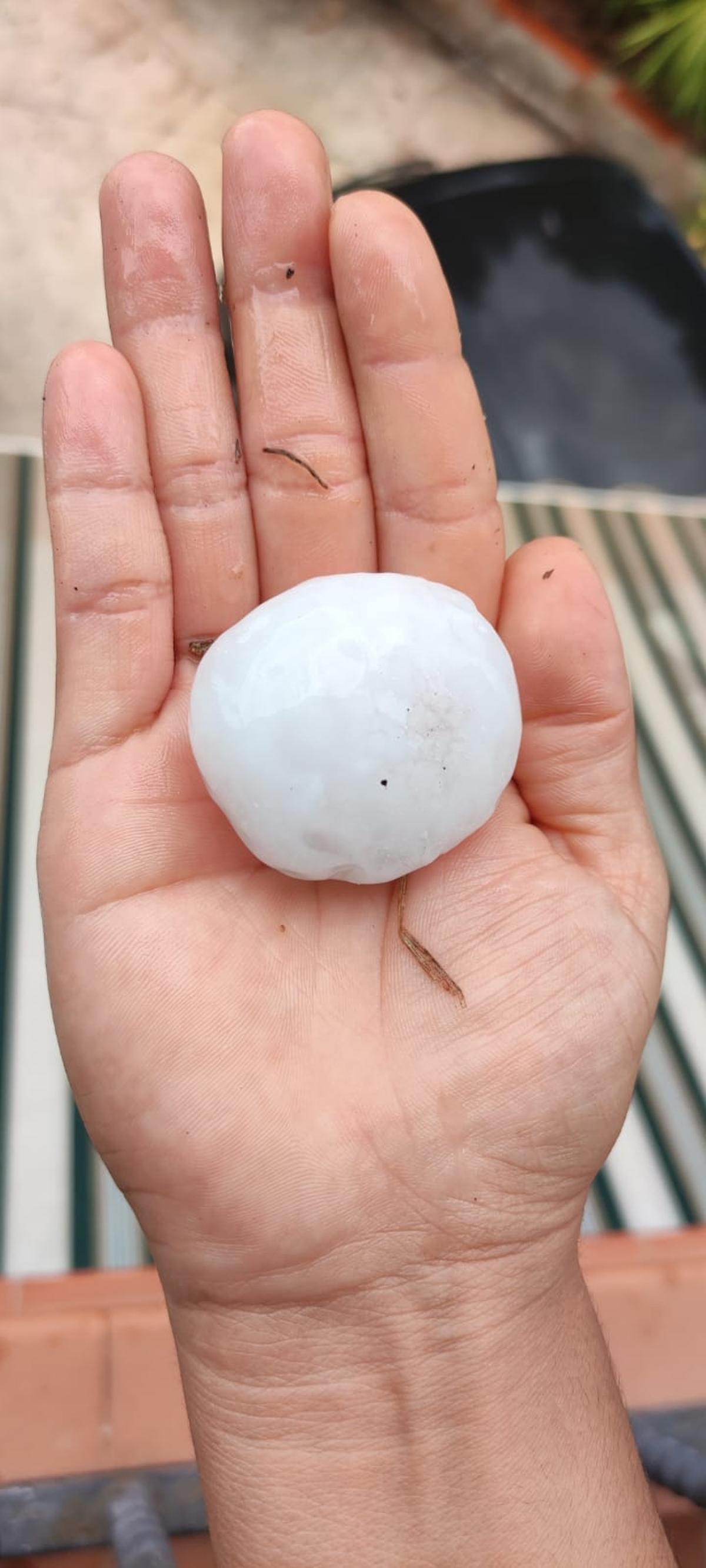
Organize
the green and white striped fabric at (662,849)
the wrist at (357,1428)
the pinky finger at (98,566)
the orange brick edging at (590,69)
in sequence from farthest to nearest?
the orange brick edging at (590,69) < the green and white striped fabric at (662,849) < the pinky finger at (98,566) < the wrist at (357,1428)

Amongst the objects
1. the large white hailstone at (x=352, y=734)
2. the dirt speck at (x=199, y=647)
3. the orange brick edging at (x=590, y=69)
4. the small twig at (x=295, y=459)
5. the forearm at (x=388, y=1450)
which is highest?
the orange brick edging at (x=590, y=69)

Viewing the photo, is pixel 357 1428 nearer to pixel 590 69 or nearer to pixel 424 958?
pixel 424 958

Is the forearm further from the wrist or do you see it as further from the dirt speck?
the dirt speck

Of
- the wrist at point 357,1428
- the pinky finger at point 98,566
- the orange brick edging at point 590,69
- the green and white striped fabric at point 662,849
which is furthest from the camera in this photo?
the orange brick edging at point 590,69

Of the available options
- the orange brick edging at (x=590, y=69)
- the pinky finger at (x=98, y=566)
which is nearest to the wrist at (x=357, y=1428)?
the pinky finger at (x=98, y=566)

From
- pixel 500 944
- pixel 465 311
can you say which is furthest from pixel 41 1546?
pixel 465 311

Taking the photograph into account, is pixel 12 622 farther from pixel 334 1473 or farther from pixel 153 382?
pixel 334 1473

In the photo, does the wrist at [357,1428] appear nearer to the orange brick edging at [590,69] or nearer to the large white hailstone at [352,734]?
the large white hailstone at [352,734]

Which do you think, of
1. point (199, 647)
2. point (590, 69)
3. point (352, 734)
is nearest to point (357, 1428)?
point (352, 734)
